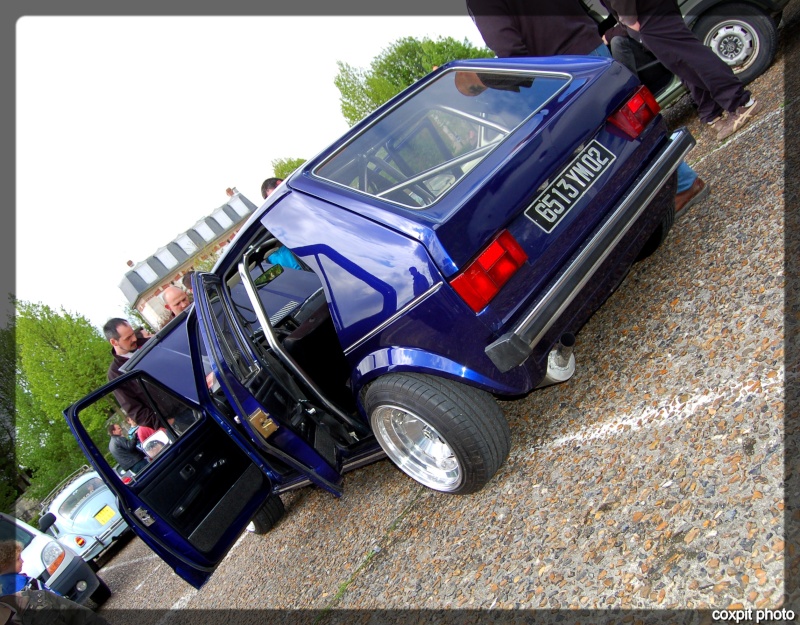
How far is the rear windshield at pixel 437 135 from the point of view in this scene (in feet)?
8.98

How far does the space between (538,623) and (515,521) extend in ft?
1.78

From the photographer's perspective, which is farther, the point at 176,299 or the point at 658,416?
the point at 176,299

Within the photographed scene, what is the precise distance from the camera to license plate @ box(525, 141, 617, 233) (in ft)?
8.32

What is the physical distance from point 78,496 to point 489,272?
33.5 feet

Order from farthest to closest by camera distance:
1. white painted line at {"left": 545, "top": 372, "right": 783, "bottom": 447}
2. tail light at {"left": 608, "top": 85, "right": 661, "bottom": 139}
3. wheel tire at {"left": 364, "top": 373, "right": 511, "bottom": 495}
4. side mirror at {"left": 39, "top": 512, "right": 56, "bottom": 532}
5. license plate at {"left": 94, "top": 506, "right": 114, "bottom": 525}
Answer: license plate at {"left": 94, "top": 506, "right": 114, "bottom": 525} → side mirror at {"left": 39, "top": 512, "right": 56, "bottom": 532} → tail light at {"left": 608, "top": 85, "right": 661, "bottom": 139} → wheel tire at {"left": 364, "top": 373, "right": 511, "bottom": 495} → white painted line at {"left": 545, "top": 372, "right": 783, "bottom": 447}

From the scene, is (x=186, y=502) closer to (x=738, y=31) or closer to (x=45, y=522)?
(x=45, y=522)

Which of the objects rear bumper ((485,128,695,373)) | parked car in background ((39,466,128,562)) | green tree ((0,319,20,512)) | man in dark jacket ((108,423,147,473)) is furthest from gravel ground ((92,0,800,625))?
green tree ((0,319,20,512))

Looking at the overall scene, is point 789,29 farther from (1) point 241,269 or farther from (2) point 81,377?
(2) point 81,377

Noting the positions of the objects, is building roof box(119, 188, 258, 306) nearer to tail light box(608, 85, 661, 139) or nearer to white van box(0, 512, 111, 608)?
white van box(0, 512, 111, 608)

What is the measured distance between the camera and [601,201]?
8.94 ft

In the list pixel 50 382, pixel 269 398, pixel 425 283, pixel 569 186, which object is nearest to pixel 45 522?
pixel 269 398

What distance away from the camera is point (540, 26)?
431cm

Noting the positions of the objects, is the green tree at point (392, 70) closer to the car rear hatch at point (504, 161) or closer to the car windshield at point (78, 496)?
the car windshield at point (78, 496)

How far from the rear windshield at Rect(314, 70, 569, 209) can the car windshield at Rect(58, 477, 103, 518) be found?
30.5 ft
